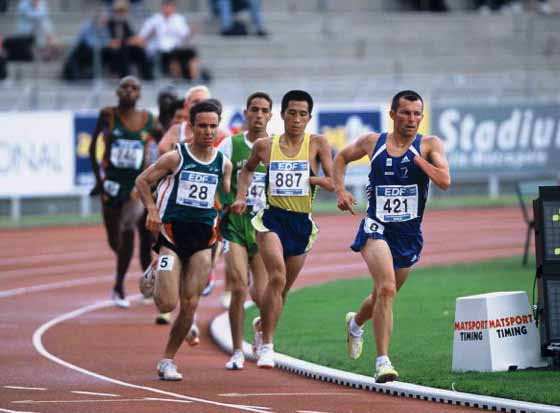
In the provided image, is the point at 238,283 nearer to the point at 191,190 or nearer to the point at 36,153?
the point at 191,190

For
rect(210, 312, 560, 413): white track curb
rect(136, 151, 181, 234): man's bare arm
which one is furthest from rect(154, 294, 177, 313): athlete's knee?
rect(210, 312, 560, 413): white track curb

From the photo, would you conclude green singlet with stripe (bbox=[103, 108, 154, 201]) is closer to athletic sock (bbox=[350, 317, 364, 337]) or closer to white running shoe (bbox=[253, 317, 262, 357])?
white running shoe (bbox=[253, 317, 262, 357])

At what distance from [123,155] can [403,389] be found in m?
7.31

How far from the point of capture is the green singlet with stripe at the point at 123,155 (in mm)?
18469

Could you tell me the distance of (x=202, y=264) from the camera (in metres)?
13.3

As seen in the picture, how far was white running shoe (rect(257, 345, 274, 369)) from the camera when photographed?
1331 cm

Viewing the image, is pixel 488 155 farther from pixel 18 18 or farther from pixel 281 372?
pixel 281 372

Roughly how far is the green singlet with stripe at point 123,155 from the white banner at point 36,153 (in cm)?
1078

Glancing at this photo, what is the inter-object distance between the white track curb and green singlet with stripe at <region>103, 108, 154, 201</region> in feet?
12.7

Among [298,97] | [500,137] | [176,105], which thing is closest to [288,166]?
[298,97]

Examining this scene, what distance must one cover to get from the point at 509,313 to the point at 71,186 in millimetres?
17873

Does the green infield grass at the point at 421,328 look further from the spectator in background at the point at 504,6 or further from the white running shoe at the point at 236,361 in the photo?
the spectator in background at the point at 504,6

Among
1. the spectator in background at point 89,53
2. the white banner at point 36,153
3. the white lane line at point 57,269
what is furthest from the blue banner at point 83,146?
the white lane line at point 57,269

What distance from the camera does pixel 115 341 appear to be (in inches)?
635
